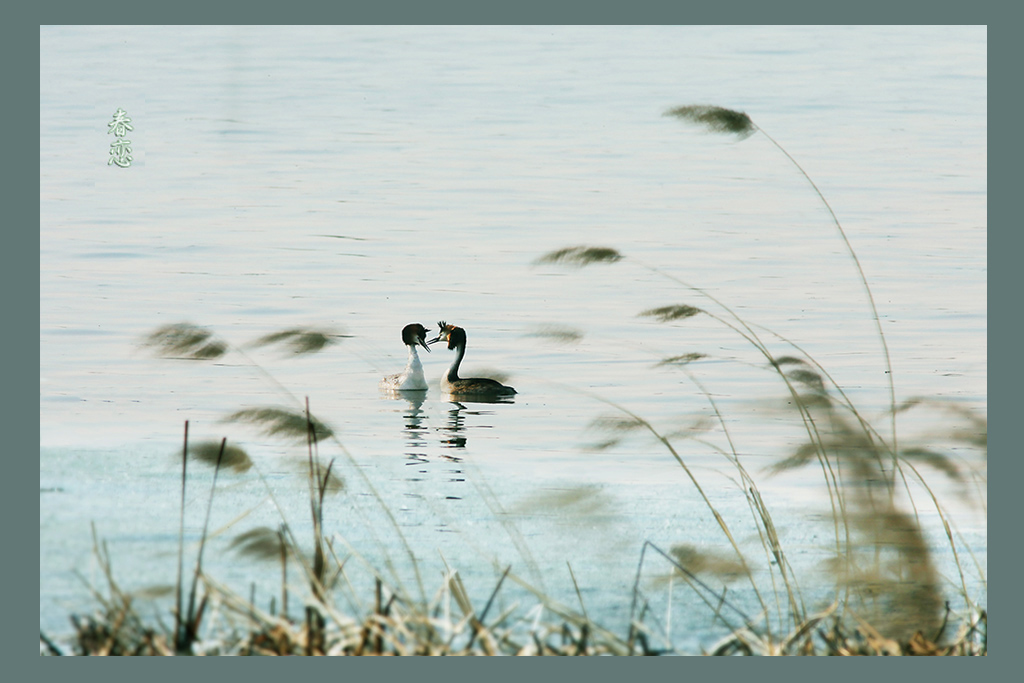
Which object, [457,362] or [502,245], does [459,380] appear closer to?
[457,362]

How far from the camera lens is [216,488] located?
4.06 m

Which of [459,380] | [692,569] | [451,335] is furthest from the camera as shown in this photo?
[459,380]

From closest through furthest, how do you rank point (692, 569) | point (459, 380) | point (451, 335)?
1. point (692, 569)
2. point (451, 335)
3. point (459, 380)

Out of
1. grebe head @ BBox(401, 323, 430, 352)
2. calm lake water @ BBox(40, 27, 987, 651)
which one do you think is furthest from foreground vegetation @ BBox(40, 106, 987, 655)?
grebe head @ BBox(401, 323, 430, 352)

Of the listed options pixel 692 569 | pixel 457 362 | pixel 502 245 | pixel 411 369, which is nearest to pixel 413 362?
pixel 411 369

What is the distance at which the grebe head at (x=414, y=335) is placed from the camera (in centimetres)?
427

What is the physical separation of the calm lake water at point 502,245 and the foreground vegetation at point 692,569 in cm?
7

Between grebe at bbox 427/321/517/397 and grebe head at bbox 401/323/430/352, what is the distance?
0.03 meters

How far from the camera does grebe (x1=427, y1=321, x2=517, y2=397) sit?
4.21 m

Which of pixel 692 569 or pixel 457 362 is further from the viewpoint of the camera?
pixel 457 362

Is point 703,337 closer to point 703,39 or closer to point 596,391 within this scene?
point 596,391

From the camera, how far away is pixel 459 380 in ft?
14.1

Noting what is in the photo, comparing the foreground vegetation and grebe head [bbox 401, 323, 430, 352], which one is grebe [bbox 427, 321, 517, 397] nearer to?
grebe head [bbox 401, 323, 430, 352]

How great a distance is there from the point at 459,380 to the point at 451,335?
0.19m
